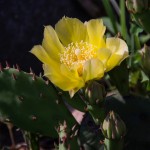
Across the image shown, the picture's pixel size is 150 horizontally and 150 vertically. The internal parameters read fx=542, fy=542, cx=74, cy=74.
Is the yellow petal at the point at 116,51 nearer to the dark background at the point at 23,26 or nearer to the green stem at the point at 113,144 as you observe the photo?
the green stem at the point at 113,144

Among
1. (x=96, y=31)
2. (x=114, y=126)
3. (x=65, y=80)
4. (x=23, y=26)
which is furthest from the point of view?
(x=23, y=26)

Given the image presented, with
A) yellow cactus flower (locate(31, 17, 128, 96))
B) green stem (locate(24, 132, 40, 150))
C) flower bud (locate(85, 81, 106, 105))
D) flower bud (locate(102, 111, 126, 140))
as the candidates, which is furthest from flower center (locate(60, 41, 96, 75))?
green stem (locate(24, 132, 40, 150))

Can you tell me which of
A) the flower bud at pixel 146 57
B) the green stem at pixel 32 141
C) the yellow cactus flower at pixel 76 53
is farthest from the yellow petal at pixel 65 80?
the green stem at pixel 32 141

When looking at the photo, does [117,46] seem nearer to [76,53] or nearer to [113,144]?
[76,53]

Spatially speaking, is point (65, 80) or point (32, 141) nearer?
point (65, 80)

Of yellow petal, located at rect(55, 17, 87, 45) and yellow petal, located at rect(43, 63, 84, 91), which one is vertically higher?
yellow petal, located at rect(55, 17, 87, 45)

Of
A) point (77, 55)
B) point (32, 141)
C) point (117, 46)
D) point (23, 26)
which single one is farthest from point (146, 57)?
point (23, 26)

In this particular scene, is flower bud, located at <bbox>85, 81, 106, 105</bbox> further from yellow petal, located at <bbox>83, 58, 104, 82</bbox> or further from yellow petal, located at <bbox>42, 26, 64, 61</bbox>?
yellow petal, located at <bbox>42, 26, 64, 61</bbox>

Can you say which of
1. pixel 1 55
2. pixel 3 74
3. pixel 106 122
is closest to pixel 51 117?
pixel 3 74
